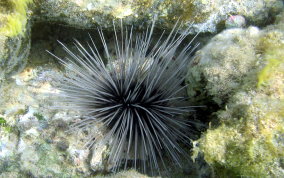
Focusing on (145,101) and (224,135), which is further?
(145,101)

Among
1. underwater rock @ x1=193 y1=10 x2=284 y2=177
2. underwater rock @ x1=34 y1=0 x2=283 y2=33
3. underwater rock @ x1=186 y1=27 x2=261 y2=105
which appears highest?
underwater rock @ x1=34 y1=0 x2=283 y2=33

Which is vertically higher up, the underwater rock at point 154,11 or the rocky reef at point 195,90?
the underwater rock at point 154,11

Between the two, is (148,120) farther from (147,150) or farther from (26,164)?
(26,164)

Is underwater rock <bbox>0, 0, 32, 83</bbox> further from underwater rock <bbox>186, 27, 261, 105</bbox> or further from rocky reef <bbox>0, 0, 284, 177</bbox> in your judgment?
underwater rock <bbox>186, 27, 261, 105</bbox>

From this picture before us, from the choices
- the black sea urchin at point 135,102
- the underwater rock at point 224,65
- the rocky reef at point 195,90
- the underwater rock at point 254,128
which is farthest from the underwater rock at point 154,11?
the underwater rock at point 254,128

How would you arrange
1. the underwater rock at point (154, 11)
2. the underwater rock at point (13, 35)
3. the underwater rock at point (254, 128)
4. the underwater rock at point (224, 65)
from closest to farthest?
the underwater rock at point (254, 128) → the underwater rock at point (224, 65) → the underwater rock at point (13, 35) → the underwater rock at point (154, 11)

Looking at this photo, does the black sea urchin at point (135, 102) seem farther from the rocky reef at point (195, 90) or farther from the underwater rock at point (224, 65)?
the underwater rock at point (224, 65)

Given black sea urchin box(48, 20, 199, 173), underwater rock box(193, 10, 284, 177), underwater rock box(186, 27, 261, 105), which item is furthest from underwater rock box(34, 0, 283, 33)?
underwater rock box(193, 10, 284, 177)

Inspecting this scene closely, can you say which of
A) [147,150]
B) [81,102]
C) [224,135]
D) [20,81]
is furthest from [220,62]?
[20,81]
